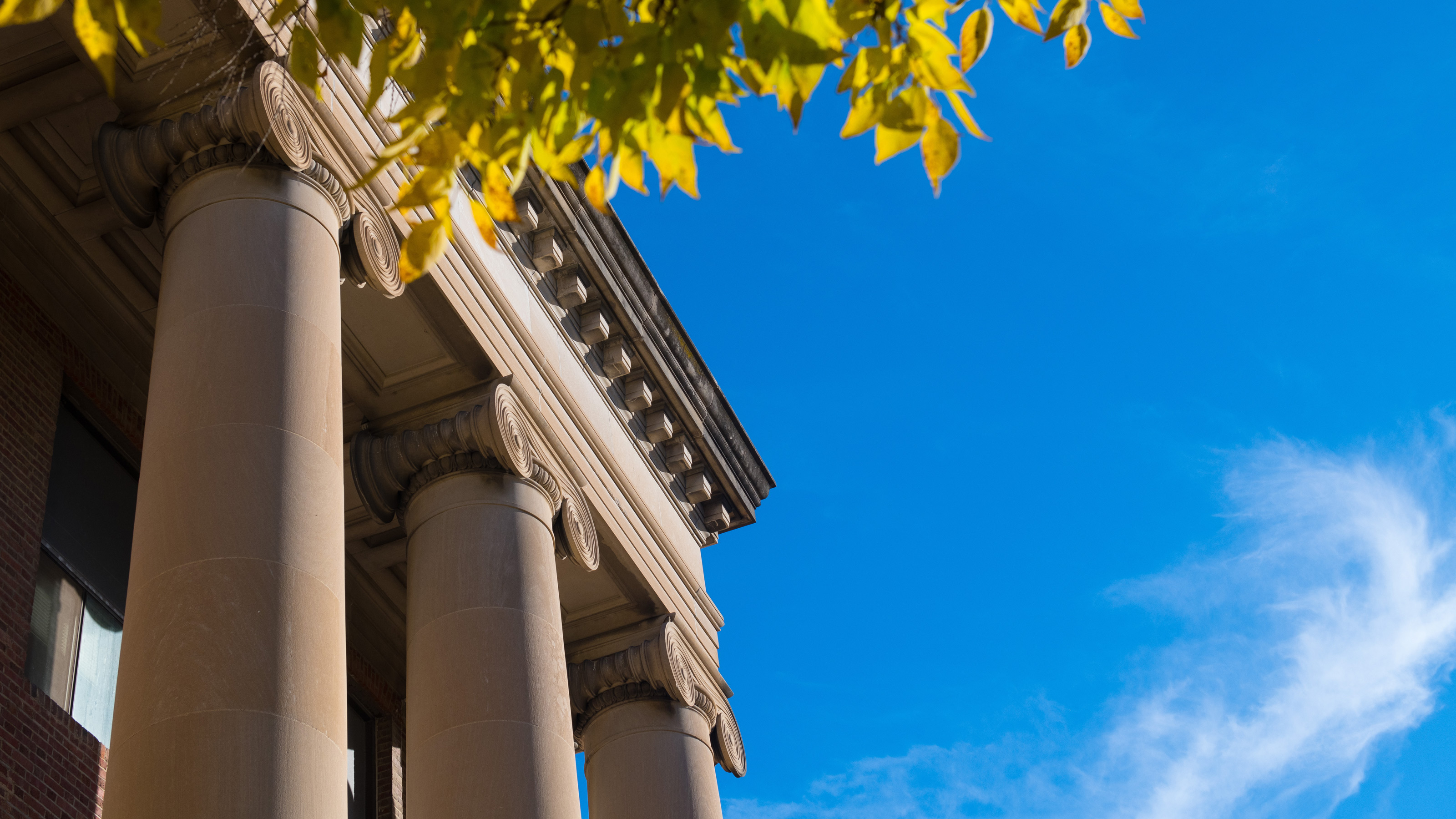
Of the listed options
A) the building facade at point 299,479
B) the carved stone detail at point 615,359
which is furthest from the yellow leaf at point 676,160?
the carved stone detail at point 615,359

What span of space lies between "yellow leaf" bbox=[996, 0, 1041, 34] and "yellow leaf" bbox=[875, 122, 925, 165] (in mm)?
1022

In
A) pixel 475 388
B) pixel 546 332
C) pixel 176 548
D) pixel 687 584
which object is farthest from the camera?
pixel 687 584

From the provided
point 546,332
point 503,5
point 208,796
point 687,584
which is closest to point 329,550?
point 208,796

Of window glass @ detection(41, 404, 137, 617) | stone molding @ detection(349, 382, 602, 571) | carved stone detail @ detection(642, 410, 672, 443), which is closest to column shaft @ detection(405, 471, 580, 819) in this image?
stone molding @ detection(349, 382, 602, 571)

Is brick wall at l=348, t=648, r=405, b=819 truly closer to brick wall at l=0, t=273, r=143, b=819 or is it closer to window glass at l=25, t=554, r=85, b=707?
window glass at l=25, t=554, r=85, b=707

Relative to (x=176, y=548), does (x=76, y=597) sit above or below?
above

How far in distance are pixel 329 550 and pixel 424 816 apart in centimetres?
450

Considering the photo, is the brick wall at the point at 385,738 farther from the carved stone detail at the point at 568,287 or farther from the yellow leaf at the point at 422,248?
the yellow leaf at the point at 422,248

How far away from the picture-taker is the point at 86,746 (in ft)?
54.5

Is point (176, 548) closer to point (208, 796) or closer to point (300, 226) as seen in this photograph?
point (208, 796)

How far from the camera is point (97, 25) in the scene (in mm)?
Result: 6441

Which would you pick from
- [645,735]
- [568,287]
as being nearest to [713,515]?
[645,735]

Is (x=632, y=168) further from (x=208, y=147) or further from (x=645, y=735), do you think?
(x=645, y=735)

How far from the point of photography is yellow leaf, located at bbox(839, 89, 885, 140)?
6887 millimetres
